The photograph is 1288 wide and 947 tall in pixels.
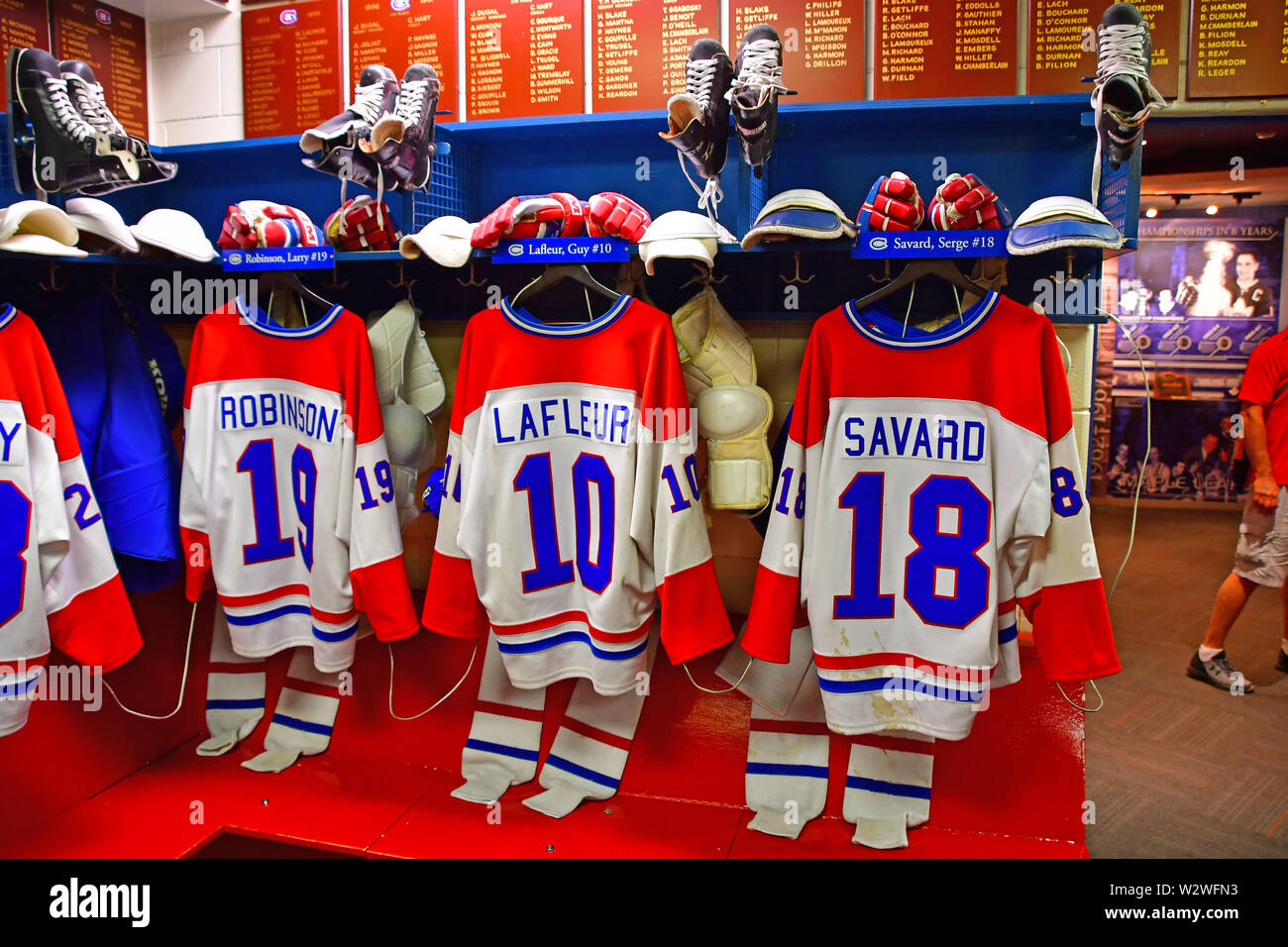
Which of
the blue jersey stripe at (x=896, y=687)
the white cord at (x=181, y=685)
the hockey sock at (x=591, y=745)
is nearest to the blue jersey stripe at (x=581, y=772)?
the hockey sock at (x=591, y=745)

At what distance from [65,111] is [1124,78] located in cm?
222

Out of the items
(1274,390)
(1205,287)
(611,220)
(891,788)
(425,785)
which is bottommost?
(425,785)

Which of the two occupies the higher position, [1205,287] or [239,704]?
[1205,287]

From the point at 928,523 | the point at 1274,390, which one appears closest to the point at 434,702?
the point at 928,523

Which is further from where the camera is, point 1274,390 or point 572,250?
point 1274,390

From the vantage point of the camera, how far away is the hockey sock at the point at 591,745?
2.21 meters

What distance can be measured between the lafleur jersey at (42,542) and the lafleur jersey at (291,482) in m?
0.24

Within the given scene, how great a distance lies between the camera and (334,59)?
2713 mm

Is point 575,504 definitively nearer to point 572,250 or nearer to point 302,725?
point 572,250

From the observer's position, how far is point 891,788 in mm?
2043

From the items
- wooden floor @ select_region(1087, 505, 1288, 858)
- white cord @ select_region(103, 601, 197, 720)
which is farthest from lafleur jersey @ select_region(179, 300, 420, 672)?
wooden floor @ select_region(1087, 505, 1288, 858)

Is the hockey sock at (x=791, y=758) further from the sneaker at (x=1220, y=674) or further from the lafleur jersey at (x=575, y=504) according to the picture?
the sneaker at (x=1220, y=674)

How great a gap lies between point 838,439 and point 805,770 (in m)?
0.79
